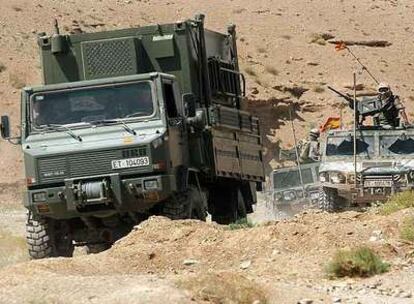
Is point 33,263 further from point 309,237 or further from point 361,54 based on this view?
point 361,54

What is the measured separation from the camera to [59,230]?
17.0m

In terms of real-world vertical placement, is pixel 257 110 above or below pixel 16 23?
below

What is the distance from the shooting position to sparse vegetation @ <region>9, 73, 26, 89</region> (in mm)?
45969

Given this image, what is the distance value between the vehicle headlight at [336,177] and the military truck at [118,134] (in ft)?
11.9

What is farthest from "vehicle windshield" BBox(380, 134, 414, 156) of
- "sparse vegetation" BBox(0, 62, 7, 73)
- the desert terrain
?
"sparse vegetation" BBox(0, 62, 7, 73)

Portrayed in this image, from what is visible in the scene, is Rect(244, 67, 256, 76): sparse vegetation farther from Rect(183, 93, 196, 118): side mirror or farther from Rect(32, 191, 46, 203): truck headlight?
Rect(32, 191, 46, 203): truck headlight

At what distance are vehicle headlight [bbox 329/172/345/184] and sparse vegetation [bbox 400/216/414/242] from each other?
814 centimetres

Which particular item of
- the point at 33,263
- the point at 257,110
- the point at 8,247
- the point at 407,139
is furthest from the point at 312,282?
the point at 257,110

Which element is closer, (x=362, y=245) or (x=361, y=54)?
(x=362, y=245)

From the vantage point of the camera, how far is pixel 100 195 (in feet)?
52.5

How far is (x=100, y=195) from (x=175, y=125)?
162cm

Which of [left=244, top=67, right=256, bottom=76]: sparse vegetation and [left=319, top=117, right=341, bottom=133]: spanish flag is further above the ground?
[left=319, top=117, right=341, bottom=133]: spanish flag

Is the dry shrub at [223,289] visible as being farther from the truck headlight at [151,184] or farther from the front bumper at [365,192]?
the front bumper at [365,192]

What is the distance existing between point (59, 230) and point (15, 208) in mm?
18705
